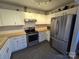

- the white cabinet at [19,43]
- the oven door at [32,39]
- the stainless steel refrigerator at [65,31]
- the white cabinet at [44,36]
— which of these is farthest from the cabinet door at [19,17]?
the stainless steel refrigerator at [65,31]

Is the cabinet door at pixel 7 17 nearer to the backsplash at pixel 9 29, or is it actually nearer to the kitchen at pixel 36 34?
the kitchen at pixel 36 34

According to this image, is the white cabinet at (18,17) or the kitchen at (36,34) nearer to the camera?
the kitchen at (36,34)

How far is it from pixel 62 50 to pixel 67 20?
1.37m

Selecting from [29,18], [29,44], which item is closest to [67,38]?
[29,44]

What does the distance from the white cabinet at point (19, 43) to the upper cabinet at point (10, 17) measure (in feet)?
2.63

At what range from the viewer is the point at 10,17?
2.79 m

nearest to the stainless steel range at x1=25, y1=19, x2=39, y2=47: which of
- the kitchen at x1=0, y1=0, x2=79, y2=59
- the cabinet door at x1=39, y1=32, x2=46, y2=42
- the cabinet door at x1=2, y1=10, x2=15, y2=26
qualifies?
the kitchen at x1=0, y1=0, x2=79, y2=59

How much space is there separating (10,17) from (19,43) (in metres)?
1.39

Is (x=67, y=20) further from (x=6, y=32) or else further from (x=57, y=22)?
(x=6, y=32)

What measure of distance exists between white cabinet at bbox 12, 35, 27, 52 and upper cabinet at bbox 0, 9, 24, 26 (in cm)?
80

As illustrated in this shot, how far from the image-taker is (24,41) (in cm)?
314

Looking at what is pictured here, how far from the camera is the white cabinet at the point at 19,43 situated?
2.80 meters

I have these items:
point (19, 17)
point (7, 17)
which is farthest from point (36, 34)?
point (7, 17)

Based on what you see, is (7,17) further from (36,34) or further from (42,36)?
(42,36)
